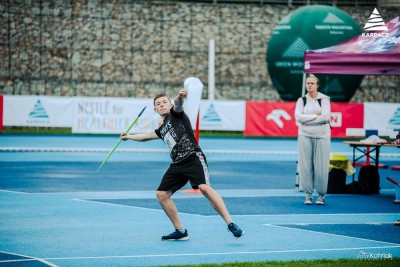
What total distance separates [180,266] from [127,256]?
2.80ft

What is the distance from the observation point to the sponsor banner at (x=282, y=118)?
32.8m

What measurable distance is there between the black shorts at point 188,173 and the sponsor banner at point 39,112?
21.2 m

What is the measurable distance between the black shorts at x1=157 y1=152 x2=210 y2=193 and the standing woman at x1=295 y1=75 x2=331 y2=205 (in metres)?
4.34

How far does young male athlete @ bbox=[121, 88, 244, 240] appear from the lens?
10422 mm

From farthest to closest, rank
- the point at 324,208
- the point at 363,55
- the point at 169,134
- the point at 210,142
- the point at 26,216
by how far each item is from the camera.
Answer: the point at 210,142, the point at 363,55, the point at 324,208, the point at 26,216, the point at 169,134

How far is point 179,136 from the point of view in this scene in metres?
10.5

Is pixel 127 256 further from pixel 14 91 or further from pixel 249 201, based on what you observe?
pixel 14 91

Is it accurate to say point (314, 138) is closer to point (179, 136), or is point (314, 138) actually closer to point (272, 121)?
point (179, 136)

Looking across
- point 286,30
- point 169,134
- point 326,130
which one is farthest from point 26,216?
point 286,30

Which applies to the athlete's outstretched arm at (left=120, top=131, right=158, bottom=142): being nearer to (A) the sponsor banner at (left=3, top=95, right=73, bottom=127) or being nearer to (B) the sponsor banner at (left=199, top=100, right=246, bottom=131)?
(A) the sponsor banner at (left=3, top=95, right=73, bottom=127)

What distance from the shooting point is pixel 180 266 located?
8727mm

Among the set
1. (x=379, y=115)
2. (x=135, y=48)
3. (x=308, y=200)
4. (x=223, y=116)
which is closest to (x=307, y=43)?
(x=379, y=115)

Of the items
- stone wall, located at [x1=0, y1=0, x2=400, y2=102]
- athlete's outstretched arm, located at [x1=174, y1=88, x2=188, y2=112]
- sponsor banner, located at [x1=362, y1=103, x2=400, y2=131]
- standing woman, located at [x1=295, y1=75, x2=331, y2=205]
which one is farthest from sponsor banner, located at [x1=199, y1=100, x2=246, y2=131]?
athlete's outstretched arm, located at [x1=174, y1=88, x2=188, y2=112]

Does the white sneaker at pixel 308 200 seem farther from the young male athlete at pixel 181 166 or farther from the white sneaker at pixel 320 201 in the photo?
the young male athlete at pixel 181 166
